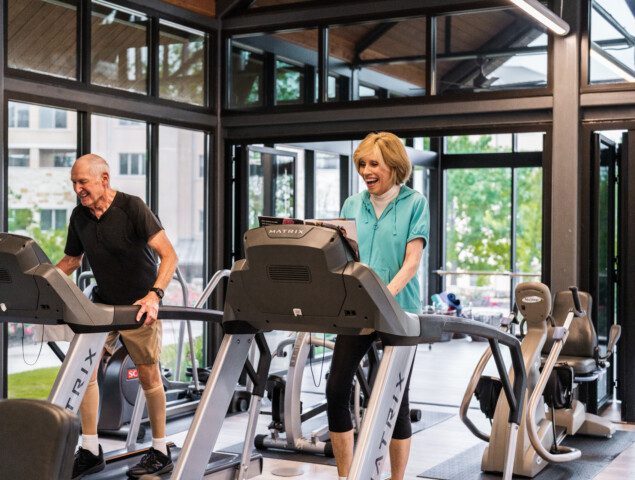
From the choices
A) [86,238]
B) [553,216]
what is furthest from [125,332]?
[553,216]

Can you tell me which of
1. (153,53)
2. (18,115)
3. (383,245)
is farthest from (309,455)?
(153,53)

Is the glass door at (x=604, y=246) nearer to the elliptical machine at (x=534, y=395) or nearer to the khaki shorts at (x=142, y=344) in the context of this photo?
the elliptical machine at (x=534, y=395)

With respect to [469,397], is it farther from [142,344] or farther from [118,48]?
[118,48]

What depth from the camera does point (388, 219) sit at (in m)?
3.60

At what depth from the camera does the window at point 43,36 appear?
19.2 ft

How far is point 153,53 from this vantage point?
7055 millimetres

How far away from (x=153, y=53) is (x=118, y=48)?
37 centimetres

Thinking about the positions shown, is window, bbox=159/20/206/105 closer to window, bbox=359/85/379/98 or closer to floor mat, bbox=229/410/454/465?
window, bbox=359/85/379/98

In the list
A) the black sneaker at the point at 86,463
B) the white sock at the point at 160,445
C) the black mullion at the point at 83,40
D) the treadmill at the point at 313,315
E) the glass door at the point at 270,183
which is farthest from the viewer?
the glass door at the point at 270,183

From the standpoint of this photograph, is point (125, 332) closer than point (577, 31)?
Yes

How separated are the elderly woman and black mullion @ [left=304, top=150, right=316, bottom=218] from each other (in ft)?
18.5

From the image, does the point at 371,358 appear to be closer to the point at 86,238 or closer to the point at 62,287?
the point at 86,238

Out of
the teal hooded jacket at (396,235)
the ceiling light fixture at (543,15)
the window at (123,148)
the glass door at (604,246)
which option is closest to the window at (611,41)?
the ceiling light fixture at (543,15)

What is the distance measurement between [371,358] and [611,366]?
2.82 metres
